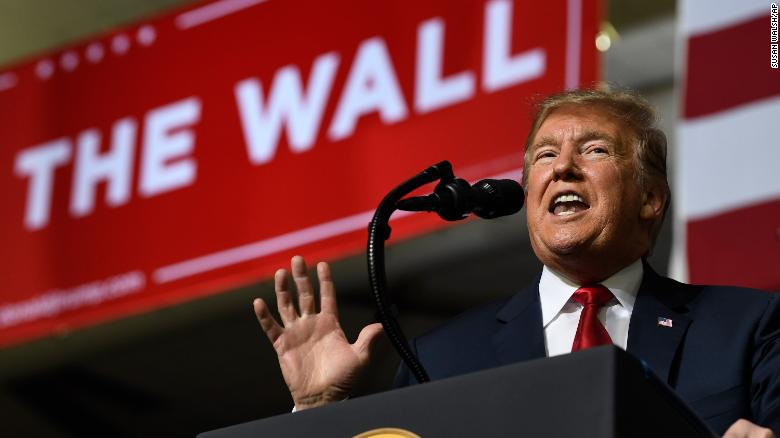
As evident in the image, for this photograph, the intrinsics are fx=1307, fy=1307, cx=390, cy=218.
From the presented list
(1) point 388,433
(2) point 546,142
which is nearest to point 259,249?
(2) point 546,142

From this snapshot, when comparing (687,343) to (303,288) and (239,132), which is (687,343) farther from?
(239,132)

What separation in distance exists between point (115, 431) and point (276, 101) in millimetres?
2644

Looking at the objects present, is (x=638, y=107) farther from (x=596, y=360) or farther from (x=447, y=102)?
(x=447, y=102)

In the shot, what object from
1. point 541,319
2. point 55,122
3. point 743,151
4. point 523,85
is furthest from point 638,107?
point 55,122

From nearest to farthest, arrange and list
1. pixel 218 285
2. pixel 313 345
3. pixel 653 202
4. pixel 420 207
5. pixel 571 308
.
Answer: pixel 420 207 → pixel 313 345 → pixel 571 308 → pixel 653 202 → pixel 218 285

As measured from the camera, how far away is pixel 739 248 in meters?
2.67

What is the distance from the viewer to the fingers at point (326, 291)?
153cm

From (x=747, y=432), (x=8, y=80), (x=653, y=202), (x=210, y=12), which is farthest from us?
(x=8, y=80)

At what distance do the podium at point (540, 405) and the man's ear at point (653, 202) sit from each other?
670 millimetres

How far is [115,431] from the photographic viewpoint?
228 inches

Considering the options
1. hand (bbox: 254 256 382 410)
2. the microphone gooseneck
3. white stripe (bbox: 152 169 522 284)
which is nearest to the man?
hand (bbox: 254 256 382 410)

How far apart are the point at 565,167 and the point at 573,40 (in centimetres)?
139

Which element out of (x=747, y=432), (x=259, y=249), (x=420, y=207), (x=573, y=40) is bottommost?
(x=747, y=432)

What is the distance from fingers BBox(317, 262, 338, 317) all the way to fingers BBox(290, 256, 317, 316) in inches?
0.5
